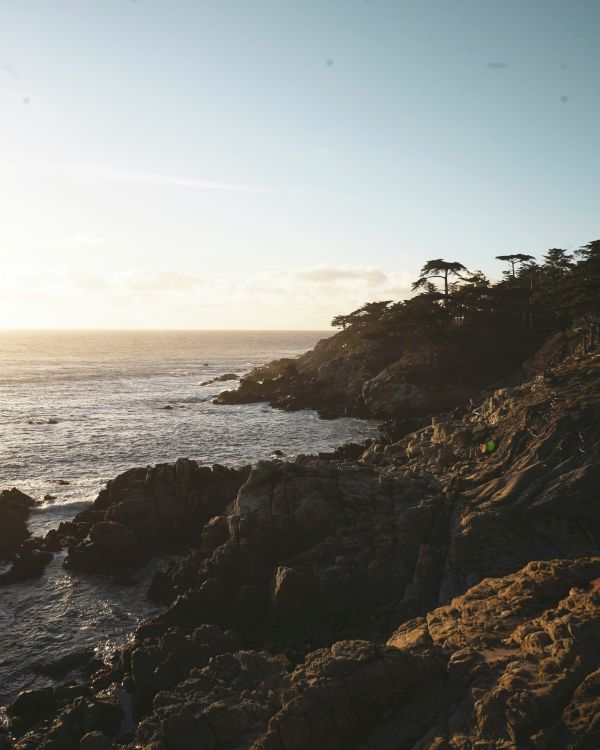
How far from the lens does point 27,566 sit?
27.8 m

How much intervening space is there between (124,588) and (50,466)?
2564 cm

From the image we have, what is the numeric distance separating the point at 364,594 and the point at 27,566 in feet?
60.9

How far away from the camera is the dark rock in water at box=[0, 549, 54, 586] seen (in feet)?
88.9

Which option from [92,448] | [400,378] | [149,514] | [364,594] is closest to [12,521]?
[149,514]

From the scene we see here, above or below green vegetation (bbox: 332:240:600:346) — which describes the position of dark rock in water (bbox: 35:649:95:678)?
below

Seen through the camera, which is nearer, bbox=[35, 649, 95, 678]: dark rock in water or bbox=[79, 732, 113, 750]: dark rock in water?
bbox=[79, 732, 113, 750]: dark rock in water

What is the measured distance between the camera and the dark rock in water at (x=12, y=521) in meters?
30.6

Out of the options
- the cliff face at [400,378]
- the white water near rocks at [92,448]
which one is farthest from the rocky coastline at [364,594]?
the cliff face at [400,378]

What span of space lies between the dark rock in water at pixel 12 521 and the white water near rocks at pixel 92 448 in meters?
0.99

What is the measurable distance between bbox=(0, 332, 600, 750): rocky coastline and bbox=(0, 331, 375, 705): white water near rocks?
1779mm

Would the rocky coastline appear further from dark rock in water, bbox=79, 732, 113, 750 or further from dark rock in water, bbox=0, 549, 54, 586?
dark rock in water, bbox=0, 549, 54, 586

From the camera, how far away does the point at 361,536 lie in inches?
945

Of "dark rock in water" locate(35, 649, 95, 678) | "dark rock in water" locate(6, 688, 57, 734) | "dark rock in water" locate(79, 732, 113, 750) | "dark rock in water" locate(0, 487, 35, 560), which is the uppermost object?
"dark rock in water" locate(0, 487, 35, 560)

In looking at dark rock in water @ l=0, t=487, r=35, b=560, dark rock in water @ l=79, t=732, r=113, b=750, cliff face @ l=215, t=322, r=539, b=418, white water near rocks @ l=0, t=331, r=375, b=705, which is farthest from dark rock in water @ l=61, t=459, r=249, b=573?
cliff face @ l=215, t=322, r=539, b=418
